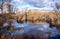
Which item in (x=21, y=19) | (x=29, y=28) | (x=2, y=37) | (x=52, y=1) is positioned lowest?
(x=2, y=37)

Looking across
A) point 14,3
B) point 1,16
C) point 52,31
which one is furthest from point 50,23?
point 1,16

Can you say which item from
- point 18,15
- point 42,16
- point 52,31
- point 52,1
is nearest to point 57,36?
point 52,31

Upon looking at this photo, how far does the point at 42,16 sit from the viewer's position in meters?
1.75

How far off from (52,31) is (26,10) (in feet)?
1.38

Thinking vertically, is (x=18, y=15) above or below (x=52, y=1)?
below

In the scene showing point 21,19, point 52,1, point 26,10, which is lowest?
point 21,19

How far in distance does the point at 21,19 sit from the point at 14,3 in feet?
0.75

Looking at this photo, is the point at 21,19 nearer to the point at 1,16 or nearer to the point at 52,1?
the point at 1,16

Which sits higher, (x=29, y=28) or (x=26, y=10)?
(x=26, y=10)

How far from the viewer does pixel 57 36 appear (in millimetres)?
1699

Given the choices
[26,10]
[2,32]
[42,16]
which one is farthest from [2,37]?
[42,16]

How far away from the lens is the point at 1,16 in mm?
1800

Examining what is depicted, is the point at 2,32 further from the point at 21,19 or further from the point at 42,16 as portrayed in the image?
the point at 42,16

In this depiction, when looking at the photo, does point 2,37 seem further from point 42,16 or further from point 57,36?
point 57,36
